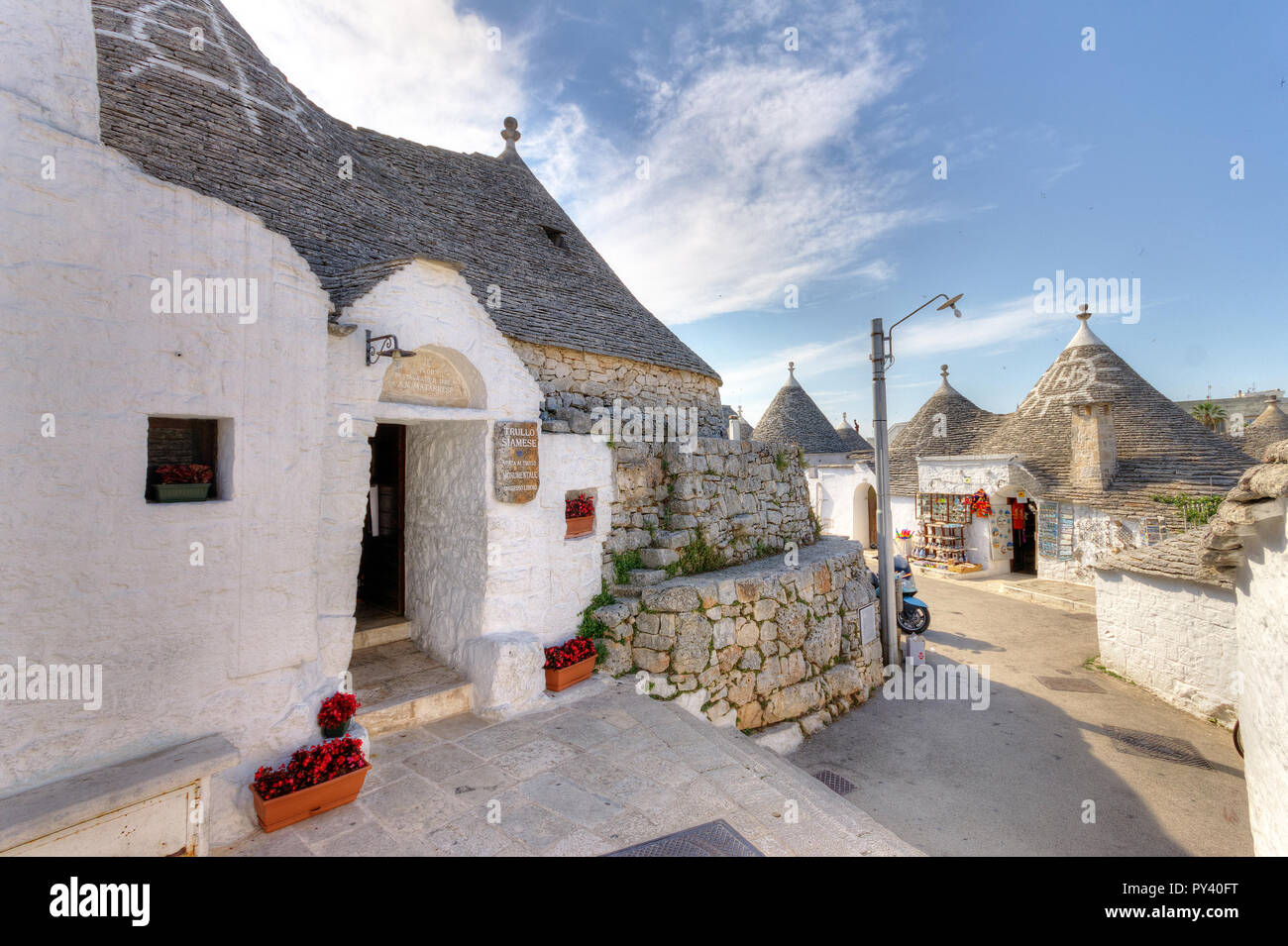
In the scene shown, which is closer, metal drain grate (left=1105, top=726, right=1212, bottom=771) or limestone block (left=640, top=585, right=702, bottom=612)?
limestone block (left=640, top=585, right=702, bottom=612)

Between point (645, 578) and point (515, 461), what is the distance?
7.41 feet

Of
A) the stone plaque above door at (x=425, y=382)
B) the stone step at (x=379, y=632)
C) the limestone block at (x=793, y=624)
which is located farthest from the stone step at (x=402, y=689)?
the limestone block at (x=793, y=624)

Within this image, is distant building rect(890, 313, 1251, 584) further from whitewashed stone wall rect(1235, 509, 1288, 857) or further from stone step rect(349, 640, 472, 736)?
stone step rect(349, 640, 472, 736)

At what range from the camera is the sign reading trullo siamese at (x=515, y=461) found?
5281mm

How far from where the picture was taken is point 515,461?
5.36 meters

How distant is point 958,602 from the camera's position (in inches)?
530

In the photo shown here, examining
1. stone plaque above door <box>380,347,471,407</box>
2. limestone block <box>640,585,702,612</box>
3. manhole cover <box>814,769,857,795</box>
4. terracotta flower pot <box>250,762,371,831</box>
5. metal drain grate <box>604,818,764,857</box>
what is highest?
stone plaque above door <box>380,347,471,407</box>

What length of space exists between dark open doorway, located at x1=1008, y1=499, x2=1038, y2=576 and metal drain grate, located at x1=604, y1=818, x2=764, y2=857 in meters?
16.3

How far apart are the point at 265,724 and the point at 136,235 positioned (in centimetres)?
294

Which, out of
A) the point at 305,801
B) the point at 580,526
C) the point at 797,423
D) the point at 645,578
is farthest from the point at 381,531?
the point at 797,423

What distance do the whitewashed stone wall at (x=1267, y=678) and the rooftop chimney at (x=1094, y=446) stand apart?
10.7 meters

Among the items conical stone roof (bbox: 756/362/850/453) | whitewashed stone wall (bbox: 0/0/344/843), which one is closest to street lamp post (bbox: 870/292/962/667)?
whitewashed stone wall (bbox: 0/0/344/843)

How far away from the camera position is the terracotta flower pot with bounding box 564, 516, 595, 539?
19.9 ft
